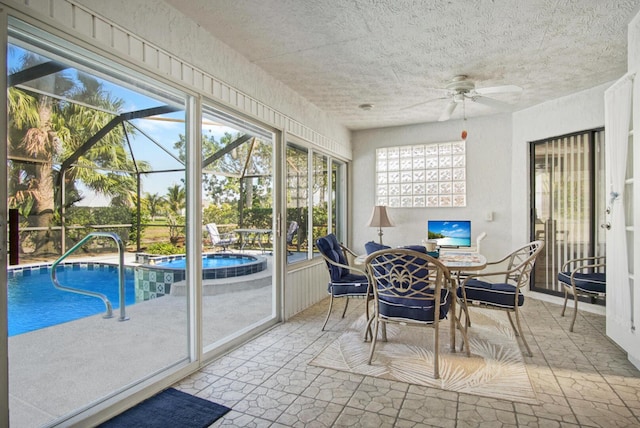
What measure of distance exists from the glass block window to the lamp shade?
413mm

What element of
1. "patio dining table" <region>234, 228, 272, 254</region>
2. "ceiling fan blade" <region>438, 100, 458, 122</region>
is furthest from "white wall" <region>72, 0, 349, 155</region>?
"ceiling fan blade" <region>438, 100, 458, 122</region>

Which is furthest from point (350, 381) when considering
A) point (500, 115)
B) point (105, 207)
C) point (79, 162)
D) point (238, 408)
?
point (500, 115)

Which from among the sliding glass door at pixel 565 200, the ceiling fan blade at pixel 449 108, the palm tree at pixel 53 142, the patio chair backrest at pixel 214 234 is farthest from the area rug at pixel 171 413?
the sliding glass door at pixel 565 200

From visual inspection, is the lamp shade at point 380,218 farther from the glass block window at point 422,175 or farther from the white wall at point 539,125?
the white wall at point 539,125

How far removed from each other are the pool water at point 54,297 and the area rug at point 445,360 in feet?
5.05

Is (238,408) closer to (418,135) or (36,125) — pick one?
(36,125)

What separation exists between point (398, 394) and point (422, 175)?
385 cm

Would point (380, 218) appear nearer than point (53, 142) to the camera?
No

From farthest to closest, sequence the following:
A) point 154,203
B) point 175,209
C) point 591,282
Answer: point 591,282
point 175,209
point 154,203

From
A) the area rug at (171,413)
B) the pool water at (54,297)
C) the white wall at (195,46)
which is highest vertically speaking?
the white wall at (195,46)

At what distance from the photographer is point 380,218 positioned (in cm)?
524

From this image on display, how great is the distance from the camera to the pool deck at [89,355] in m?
1.80

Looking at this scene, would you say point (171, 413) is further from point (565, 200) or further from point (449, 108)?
point (565, 200)

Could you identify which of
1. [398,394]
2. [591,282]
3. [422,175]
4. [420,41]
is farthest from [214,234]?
[591,282]
